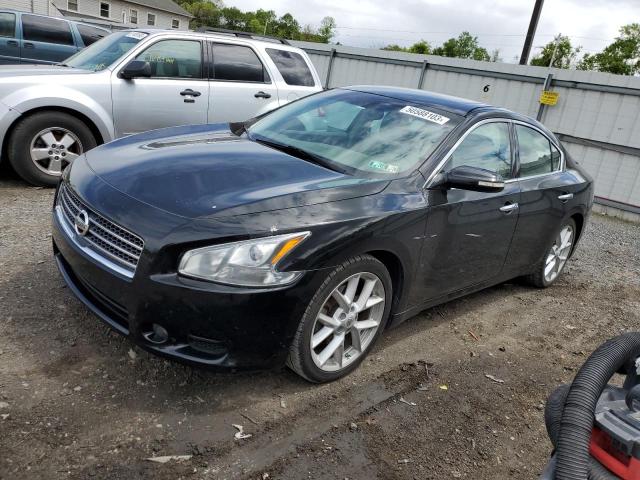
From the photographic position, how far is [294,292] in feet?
8.33

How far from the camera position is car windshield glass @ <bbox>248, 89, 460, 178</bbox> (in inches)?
131

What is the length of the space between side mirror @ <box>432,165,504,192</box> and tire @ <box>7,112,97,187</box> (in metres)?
4.14

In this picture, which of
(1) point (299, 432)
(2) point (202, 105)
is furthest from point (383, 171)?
(2) point (202, 105)

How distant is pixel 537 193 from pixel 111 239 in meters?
3.21

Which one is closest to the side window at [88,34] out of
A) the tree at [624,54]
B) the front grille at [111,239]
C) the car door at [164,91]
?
the car door at [164,91]

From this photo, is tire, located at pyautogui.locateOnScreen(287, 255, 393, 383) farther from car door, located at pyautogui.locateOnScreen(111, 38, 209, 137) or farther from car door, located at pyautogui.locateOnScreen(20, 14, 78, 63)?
car door, located at pyautogui.locateOnScreen(20, 14, 78, 63)

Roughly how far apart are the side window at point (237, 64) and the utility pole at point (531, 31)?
12.7m

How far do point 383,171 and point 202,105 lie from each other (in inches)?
150

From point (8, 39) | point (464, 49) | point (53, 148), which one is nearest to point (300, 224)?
point (53, 148)

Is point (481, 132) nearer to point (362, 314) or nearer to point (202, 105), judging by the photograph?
point (362, 314)

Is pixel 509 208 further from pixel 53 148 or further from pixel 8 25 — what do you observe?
pixel 8 25

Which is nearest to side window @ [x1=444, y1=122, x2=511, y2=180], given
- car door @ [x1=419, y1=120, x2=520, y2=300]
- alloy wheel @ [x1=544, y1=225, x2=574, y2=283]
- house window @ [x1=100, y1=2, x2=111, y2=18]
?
car door @ [x1=419, y1=120, x2=520, y2=300]

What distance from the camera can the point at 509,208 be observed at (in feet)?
12.7

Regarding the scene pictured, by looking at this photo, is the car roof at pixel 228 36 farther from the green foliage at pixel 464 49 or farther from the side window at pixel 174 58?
the green foliage at pixel 464 49
